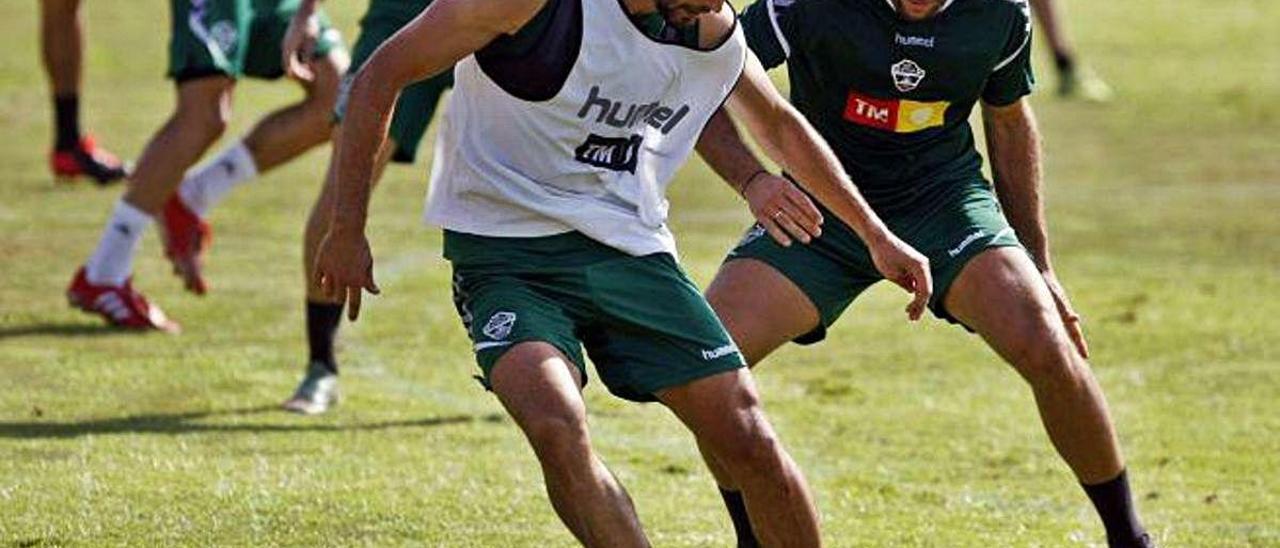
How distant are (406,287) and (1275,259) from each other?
4.46 m

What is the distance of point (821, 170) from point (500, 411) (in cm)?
343

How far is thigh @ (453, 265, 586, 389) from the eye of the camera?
20.7 ft

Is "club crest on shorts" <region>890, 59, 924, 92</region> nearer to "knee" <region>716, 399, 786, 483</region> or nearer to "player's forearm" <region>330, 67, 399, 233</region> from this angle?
"knee" <region>716, 399, 786, 483</region>

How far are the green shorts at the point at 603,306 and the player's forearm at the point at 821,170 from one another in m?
0.43


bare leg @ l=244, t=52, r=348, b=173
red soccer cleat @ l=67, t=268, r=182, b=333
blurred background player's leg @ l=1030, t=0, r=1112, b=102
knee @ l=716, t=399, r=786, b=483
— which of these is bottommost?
blurred background player's leg @ l=1030, t=0, r=1112, b=102

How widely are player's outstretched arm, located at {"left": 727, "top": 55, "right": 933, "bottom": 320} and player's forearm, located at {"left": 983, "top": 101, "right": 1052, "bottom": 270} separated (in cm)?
110

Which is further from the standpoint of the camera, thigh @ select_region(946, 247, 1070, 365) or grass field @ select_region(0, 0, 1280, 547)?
grass field @ select_region(0, 0, 1280, 547)

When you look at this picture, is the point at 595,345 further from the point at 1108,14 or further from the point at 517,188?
the point at 1108,14

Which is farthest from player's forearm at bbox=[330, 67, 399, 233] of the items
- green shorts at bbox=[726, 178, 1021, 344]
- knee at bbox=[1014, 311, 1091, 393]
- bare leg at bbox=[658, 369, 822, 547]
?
knee at bbox=[1014, 311, 1091, 393]

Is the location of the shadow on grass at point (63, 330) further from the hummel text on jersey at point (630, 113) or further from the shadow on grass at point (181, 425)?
the hummel text on jersey at point (630, 113)

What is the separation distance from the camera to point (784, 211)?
6695mm

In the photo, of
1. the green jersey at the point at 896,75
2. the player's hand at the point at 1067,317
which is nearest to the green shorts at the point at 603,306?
the green jersey at the point at 896,75

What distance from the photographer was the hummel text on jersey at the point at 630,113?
21.4 ft

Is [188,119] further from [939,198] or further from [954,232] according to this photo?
[954,232]
